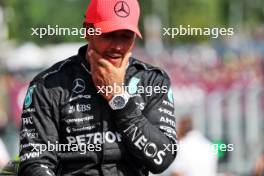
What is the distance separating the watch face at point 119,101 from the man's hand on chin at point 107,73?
3 cm

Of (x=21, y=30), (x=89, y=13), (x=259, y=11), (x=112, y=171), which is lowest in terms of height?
(x=112, y=171)

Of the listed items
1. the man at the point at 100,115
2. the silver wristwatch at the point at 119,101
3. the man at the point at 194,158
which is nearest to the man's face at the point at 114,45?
the man at the point at 100,115

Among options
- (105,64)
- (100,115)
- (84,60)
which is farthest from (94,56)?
(100,115)

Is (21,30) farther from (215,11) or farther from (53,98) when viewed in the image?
(53,98)

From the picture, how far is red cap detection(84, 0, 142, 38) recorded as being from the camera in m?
4.78

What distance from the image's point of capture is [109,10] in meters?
4.88

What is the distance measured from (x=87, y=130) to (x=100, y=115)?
10cm

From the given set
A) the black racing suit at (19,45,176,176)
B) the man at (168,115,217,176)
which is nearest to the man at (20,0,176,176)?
the black racing suit at (19,45,176,176)

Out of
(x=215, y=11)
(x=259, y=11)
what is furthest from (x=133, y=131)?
(x=259, y=11)

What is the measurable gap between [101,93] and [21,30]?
49981mm

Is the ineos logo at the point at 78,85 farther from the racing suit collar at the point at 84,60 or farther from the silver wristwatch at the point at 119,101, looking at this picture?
the silver wristwatch at the point at 119,101

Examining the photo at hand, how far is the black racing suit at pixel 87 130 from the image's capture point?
4.78 meters

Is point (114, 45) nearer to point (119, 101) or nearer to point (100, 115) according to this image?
point (119, 101)

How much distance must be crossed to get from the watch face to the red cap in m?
0.33
